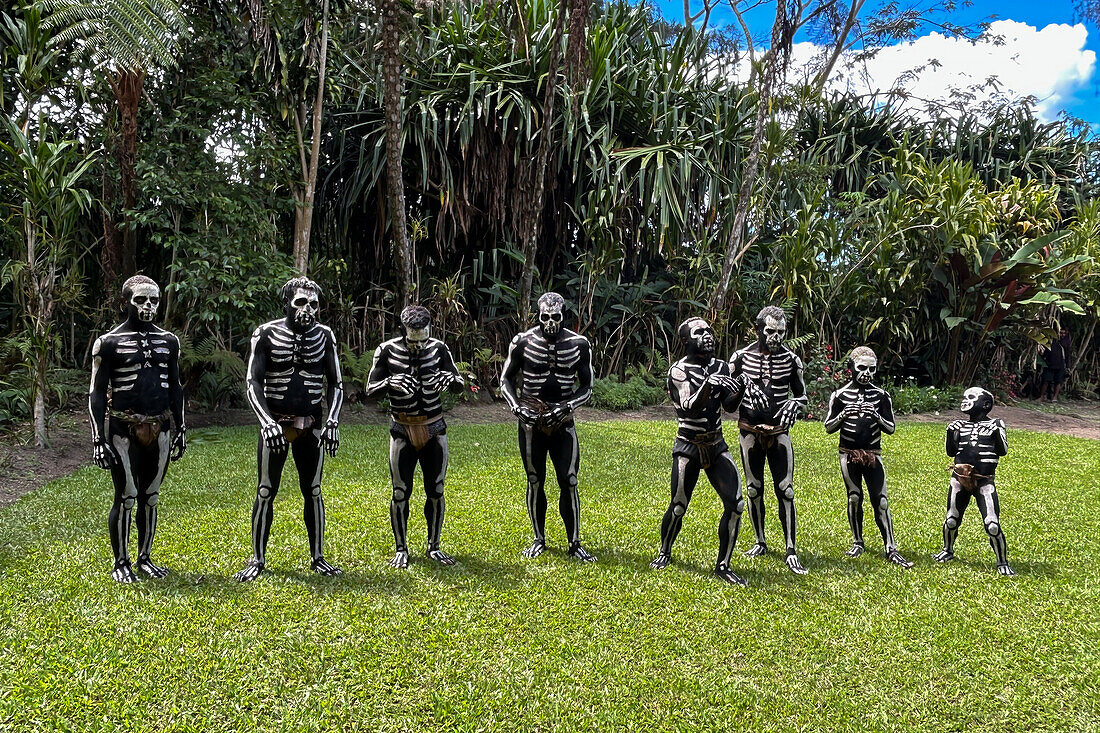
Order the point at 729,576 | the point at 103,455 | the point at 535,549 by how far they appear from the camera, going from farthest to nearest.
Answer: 1. the point at 535,549
2. the point at 729,576
3. the point at 103,455

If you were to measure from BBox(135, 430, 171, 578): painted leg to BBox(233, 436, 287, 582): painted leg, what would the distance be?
1.62 ft

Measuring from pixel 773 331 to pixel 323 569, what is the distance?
3118 mm

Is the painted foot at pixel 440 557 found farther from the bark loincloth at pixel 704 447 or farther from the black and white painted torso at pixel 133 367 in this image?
the black and white painted torso at pixel 133 367

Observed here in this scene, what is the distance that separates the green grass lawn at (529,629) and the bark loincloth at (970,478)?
536 mm

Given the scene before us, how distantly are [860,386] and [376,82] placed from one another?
850 centimetres

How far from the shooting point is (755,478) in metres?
5.19

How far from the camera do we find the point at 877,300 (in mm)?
12945

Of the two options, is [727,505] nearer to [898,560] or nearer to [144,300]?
[898,560]

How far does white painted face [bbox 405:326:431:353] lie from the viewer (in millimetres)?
4602

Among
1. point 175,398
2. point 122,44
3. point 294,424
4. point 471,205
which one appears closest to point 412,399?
point 294,424

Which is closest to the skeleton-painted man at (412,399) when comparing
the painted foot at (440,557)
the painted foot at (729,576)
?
the painted foot at (440,557)

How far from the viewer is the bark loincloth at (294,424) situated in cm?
445

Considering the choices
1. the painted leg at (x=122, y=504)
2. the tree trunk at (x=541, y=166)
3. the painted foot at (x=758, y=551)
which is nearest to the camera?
the painted leg at (x=122, y=504)

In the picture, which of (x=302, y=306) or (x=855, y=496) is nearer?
(x=302, y=306)
